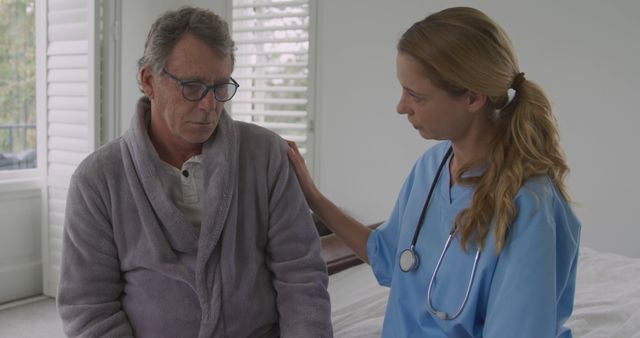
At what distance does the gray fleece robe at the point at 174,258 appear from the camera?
1423 mm

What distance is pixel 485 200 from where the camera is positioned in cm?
128

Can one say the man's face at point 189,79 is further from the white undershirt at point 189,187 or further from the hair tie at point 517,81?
the hair tie at point 517,81

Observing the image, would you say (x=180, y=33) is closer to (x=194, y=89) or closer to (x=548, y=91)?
(x=194, y=89)

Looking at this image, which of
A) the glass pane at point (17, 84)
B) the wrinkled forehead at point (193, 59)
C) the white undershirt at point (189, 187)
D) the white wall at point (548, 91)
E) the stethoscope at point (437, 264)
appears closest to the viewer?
the stethoscope at point (437, 264)

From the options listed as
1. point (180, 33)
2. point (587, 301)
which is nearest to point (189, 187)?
point (180, 33)

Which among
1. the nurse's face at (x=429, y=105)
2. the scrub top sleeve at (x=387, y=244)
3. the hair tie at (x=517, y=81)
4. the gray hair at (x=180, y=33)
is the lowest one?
the scrub top sleeve at (x=387, y=244)

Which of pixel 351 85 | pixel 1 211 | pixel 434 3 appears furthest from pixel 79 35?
pixel 434 3

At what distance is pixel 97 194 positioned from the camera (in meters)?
1.44

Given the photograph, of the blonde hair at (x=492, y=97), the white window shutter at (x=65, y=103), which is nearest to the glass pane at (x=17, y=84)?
the white window shutter at (x=65, y=103)

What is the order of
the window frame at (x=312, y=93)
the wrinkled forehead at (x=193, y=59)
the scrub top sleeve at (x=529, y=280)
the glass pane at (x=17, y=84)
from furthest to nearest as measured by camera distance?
the glass pane at (x=17, y=84), the window frame at (x=312, y=93), the wrinkled forehead at (x=193, y=59), the scrub top sleeve at (x=529, y=280)

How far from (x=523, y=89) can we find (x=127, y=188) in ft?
2.91

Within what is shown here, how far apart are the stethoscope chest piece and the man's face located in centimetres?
52

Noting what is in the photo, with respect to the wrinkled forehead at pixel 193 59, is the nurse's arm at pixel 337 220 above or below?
below

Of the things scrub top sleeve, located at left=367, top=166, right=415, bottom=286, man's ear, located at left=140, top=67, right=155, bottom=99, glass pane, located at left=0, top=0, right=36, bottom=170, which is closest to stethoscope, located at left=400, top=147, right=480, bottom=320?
scrub top sleeve, located at left=367, top=166, right=415, bottom=286
